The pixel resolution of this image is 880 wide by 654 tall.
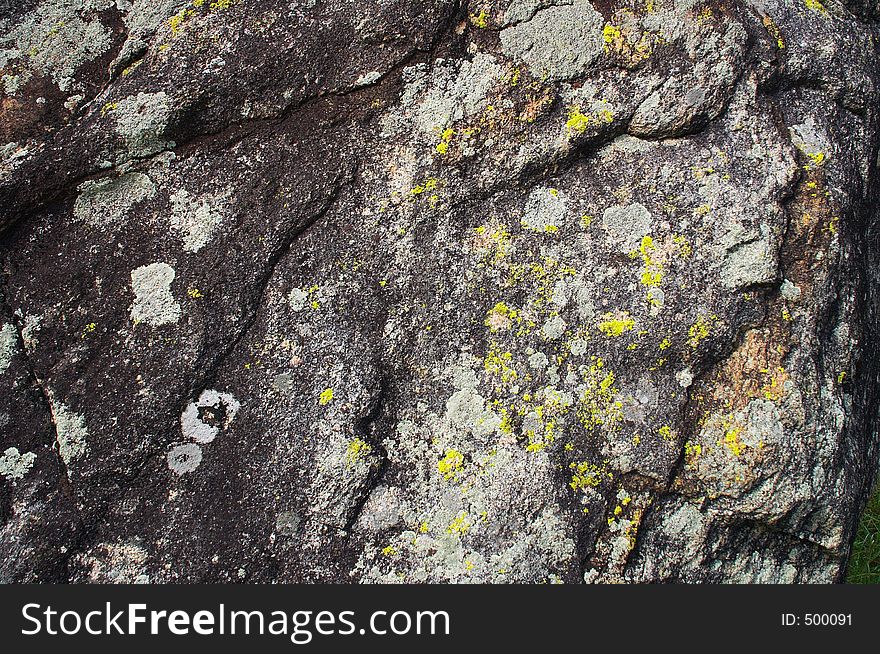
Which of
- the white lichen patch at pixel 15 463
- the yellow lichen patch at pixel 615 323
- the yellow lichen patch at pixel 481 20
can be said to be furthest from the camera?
the yellow lichen patch at pixel 481 20

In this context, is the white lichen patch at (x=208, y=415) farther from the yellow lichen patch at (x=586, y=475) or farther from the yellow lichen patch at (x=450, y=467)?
the yellow lichen patch at (x=586, y=475)

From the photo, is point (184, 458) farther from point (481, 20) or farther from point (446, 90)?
point (481, 20)

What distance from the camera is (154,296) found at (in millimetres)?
2021

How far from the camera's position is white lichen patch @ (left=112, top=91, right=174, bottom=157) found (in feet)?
6.70

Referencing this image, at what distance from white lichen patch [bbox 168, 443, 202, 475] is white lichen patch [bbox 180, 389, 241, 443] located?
3cm

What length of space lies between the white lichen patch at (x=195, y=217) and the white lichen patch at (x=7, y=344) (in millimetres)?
512

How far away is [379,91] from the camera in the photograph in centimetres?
213

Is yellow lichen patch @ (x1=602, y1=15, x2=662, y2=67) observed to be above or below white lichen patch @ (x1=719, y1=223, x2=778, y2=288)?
above

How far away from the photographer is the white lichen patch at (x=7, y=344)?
1.97m

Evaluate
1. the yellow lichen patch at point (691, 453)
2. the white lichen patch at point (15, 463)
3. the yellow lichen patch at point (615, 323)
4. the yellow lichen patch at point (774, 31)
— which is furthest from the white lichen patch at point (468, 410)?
the yellow lichen patch at point (774, 31)

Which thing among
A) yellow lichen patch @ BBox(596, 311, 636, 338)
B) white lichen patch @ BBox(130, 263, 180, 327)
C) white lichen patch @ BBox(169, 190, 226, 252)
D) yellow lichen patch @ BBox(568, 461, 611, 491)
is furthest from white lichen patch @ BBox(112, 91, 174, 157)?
yellow lichen patch @ BBox(568, 461, 611, 491)

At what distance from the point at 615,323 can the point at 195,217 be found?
1215 mm

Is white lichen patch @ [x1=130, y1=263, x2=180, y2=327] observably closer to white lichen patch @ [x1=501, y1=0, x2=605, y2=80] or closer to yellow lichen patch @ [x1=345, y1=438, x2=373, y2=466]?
yellow lichen patch @ [x1=345, y1=438, x2=373, y2=466]

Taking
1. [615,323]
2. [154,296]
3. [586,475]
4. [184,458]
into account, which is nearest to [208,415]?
[184,458]
